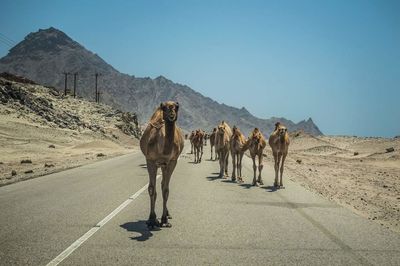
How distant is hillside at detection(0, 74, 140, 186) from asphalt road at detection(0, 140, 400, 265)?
42.8 ft

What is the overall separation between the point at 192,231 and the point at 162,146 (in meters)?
1.62

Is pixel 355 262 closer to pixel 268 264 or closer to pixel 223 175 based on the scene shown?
pixel 268 264

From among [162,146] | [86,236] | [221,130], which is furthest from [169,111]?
[221,130]

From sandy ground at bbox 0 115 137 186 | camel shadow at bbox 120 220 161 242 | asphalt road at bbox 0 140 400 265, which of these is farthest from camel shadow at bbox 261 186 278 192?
sandy ground at bbox 0 115 137 186

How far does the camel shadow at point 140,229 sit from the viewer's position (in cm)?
765

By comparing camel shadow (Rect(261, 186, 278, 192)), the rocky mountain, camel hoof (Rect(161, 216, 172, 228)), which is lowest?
camel shadow (Rect(261, 186, 278, 192))

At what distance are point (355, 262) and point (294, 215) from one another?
146 inches

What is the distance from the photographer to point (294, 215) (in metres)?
10.1

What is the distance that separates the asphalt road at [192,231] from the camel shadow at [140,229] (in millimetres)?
17

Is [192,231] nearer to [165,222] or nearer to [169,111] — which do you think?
[165,222]

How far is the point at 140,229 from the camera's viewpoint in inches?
328

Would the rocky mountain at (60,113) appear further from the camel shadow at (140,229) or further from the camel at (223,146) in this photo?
the camel shadow at (140,229)

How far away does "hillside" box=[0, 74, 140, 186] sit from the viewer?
36062 millimetres

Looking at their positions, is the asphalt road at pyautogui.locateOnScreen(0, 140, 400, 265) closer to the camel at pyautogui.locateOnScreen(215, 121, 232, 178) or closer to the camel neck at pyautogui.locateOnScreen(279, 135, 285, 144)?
the camel neck at pyautogui.locateOnScreen(279, 135, 285, 144)
